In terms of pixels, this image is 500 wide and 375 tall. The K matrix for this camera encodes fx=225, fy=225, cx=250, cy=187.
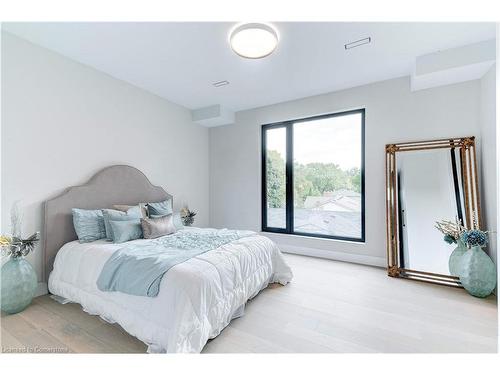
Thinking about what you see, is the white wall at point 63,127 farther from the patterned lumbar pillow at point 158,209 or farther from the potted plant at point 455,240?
the potted plant at point 455,240

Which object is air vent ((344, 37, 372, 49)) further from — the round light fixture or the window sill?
the window sill

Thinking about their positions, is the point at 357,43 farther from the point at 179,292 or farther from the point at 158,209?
the point at 158,209

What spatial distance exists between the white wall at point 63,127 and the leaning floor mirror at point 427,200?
3456 mm

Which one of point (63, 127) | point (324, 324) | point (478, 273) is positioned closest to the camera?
point (324, 324)

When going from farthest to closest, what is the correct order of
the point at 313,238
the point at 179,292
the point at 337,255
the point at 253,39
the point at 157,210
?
the point at 313,238 < the point at 337,255 < the point at 157,210 < the point at 253,39 < the point at 179,292

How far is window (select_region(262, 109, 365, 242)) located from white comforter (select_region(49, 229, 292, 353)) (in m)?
1.57

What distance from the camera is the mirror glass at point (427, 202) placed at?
2699 mm

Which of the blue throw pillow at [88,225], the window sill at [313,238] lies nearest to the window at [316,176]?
the window sill at [313,238]

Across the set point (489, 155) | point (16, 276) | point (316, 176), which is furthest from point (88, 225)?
point (489, 155)

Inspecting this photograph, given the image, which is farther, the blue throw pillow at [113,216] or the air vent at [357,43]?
the blue throw pillow at [113,216]

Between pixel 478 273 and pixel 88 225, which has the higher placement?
pixel 88 225

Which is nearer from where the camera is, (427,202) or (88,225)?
(88,225)

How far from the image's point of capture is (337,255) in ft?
11.5

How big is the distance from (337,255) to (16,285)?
12.3 ft
